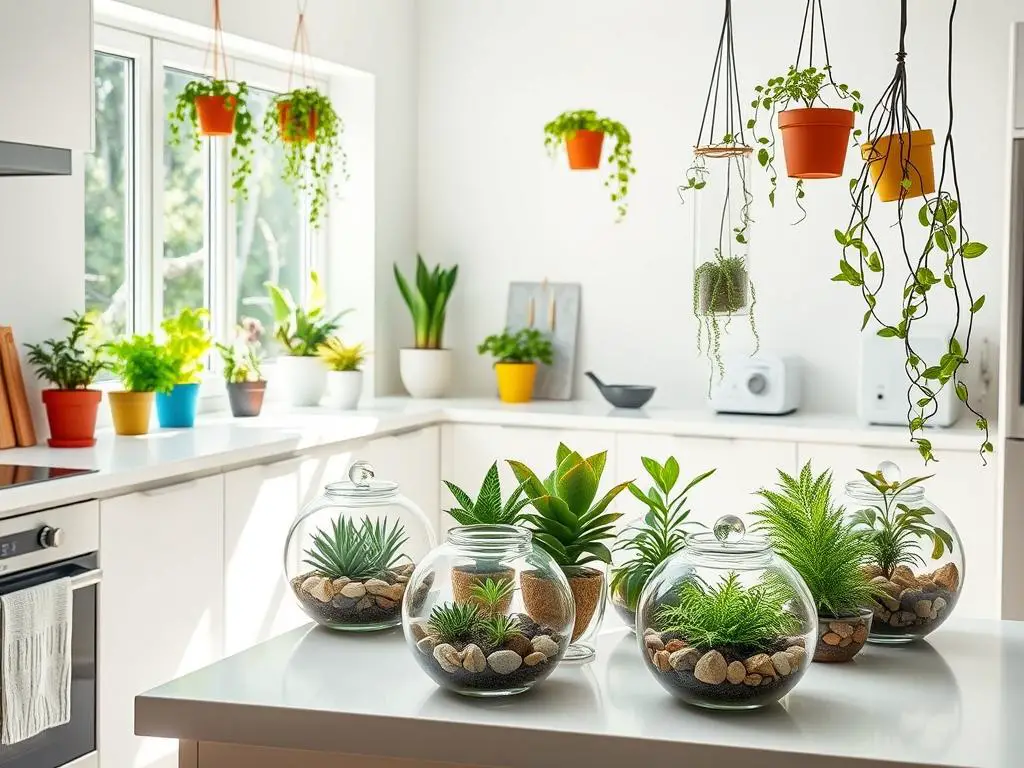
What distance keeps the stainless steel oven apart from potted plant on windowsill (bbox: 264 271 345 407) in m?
1.64

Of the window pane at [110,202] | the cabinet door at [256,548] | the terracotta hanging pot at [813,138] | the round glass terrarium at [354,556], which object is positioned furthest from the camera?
the window pane at [110,202]

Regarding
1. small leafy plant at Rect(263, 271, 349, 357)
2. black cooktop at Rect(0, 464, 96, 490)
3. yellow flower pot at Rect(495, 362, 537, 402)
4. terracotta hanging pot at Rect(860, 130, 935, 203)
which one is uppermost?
terracotta hanging pot at Rect(860, 130, 935, 203)

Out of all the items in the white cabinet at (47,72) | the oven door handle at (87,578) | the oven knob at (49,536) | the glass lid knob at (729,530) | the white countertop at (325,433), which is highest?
the white cabinet at (47,72)

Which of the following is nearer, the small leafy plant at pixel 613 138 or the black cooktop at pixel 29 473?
the black cooktop at pixel 29 473

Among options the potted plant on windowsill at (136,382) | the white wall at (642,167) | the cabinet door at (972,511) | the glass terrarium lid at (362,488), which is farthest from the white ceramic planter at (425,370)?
the glass terrarium lid at (362,488)

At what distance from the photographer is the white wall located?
4.46m

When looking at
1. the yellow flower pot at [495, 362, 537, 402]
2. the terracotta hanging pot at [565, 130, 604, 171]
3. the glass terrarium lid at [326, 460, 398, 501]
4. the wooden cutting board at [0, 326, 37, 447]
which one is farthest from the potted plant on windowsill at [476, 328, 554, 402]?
the glass terrarium lid at [326, 460, 398, 501]

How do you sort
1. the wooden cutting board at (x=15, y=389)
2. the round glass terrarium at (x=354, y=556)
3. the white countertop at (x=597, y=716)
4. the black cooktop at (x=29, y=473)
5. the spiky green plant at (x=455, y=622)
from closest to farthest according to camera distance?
the white countertop at (x=597, y=716) < the spiky green plant at (x=455, y=622) < the round glass terrarium at (x=354, y=556) < the black cooktop at (x=29, y=473) < the wooden cutting board at (x=15, y=389)

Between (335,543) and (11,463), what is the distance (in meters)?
1.58

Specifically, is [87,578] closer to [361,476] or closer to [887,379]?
[361,476]

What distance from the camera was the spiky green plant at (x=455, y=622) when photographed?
1.46 m

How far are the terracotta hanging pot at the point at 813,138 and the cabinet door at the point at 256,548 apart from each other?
1.85 m

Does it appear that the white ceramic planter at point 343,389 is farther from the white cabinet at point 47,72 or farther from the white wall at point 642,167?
the white cabinet at point 47,72

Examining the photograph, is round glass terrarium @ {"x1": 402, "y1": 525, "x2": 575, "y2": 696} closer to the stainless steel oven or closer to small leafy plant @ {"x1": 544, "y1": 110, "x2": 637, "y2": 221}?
the stainless steel oven
